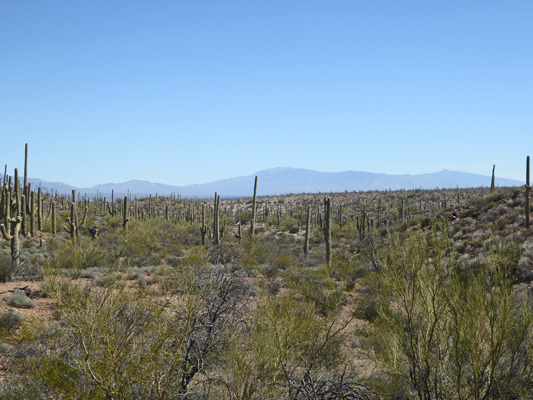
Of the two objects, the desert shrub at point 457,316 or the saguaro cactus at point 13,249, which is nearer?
the desert shrub at point 457,316

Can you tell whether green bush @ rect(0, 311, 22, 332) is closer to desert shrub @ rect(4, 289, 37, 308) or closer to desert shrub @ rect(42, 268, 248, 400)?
desert shrub @ rect(4, 289, 37, 308)

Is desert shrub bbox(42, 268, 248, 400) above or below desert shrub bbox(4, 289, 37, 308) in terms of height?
above

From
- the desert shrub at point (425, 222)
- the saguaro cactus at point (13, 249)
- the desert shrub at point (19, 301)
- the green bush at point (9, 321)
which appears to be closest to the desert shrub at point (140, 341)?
the green bush at point (9, 321)

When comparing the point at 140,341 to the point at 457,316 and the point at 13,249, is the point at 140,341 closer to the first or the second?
the point at 457,316

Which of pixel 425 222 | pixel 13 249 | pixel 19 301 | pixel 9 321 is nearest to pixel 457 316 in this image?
pixel 9 321

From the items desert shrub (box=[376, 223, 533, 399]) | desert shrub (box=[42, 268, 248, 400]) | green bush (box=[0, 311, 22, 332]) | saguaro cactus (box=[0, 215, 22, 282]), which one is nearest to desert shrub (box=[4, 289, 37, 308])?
green bush (box=[0, 311, 22, 332])

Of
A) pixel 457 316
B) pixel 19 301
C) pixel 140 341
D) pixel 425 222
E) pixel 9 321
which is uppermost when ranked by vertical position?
pixel 425 222

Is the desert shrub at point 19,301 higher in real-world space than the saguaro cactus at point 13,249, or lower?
lower

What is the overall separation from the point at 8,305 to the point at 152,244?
13274 millimetres

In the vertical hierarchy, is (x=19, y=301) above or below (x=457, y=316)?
below

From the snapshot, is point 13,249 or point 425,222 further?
point 425,222

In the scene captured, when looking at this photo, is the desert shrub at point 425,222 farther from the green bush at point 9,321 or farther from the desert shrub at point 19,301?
the green bush at point 9,321

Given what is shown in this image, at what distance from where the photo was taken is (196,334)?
21.6 ft

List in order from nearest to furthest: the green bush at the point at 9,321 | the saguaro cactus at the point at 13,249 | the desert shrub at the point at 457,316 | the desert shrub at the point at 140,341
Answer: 1. the desert shrub at the point at 140,341
2. the desert shrub at the point at 457,316
3. the green bush at the point at 9,321
4. the saguaro cactus at the point at 13,249
